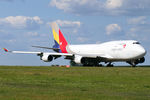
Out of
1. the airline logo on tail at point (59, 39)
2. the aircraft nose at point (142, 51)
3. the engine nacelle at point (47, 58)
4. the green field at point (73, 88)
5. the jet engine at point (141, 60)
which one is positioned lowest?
the green field at point (73, 88)

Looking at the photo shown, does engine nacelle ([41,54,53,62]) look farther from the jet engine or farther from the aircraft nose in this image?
the aircraft nose

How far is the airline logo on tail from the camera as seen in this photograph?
75.0 m

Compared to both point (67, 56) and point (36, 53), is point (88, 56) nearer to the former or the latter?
point (67, 56)

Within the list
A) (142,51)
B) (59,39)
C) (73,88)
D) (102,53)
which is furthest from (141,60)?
(73,88)

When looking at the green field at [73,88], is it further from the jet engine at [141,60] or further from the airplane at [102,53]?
the jet engine at [141,60]

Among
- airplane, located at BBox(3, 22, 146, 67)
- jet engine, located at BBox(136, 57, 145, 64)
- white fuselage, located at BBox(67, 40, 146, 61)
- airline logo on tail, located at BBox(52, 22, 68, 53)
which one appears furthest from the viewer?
airline logo on tail, located at BBox(52, 22, 68, 53)

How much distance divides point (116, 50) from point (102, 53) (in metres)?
4.30

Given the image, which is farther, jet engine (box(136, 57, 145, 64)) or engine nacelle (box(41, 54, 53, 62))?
engine nacelle (box(41, 54, 53, 62))

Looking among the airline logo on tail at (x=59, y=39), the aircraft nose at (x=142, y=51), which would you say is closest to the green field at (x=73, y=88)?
the aircraft nose at (x=142, y=51)

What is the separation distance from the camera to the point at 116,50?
58906mm

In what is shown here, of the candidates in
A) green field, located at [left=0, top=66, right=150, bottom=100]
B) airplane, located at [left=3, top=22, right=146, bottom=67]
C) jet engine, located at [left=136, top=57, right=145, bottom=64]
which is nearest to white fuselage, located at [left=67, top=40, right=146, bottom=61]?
airplane, located at [left=3, top=22, right=146, bottom=67]

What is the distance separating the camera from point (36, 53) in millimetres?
69000

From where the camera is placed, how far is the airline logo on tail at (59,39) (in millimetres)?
75019

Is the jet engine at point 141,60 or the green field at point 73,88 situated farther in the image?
the jet engine at point 141,60
